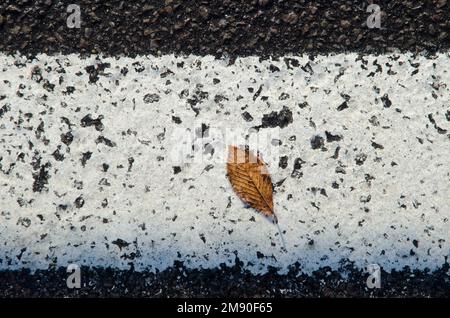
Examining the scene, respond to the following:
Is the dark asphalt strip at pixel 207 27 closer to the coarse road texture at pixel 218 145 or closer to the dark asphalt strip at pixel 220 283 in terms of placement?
the coarse road texture at pixel 218 145

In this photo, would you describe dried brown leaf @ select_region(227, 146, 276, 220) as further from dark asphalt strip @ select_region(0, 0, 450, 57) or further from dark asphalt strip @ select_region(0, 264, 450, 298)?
dark asphalt strip @ select_region(0, 0, 450, 57)

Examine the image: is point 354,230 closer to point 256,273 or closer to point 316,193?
point 316,193

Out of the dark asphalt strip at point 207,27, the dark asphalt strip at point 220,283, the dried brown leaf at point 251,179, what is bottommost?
the dark asphalt strip at point 220,283

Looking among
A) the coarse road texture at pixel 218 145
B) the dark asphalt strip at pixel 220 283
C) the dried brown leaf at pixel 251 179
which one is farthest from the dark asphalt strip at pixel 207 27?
the dark asphalt strip at pixel 220 283

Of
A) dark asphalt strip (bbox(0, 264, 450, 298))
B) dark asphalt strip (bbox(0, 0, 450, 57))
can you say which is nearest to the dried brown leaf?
dark asphalt strip (bbox(0, 264, 450, 298))
